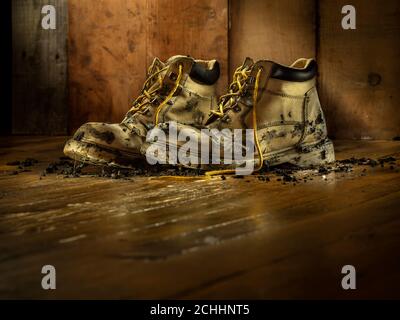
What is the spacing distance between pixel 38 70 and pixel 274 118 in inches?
94.5

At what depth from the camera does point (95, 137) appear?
2.50 metres

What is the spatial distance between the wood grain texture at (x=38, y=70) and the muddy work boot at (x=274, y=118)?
2.07 m

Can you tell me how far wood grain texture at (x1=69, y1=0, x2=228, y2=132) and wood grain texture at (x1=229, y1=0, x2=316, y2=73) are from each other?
76 millimetres

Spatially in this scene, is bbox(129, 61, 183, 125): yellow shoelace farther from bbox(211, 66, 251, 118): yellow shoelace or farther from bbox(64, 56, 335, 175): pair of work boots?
bbox(211, 66, 251, 118): yellow shoelace

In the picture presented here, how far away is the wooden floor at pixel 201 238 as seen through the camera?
3.35 feet

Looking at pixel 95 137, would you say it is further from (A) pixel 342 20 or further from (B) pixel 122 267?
(A) pixel 342 20

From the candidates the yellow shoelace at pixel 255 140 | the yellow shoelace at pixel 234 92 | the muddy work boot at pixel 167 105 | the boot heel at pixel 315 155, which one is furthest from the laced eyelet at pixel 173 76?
the boot heel at pixel 315 155

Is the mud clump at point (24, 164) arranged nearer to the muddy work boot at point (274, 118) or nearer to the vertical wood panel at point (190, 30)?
the muddy work boot at point (274, 118)

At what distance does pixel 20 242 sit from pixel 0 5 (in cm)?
441

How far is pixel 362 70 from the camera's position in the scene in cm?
389

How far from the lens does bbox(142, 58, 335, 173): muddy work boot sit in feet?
A: 8.27

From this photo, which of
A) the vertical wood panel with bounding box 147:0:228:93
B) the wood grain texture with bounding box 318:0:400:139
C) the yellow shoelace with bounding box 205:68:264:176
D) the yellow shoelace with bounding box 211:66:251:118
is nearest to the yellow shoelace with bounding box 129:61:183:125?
the yellow shoelace with bounding box 211:66:251:118

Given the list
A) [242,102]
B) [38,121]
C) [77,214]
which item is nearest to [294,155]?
[242,102]

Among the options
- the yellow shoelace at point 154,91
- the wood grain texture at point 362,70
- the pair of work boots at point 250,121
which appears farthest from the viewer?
the wood grain texture at point 362,70
